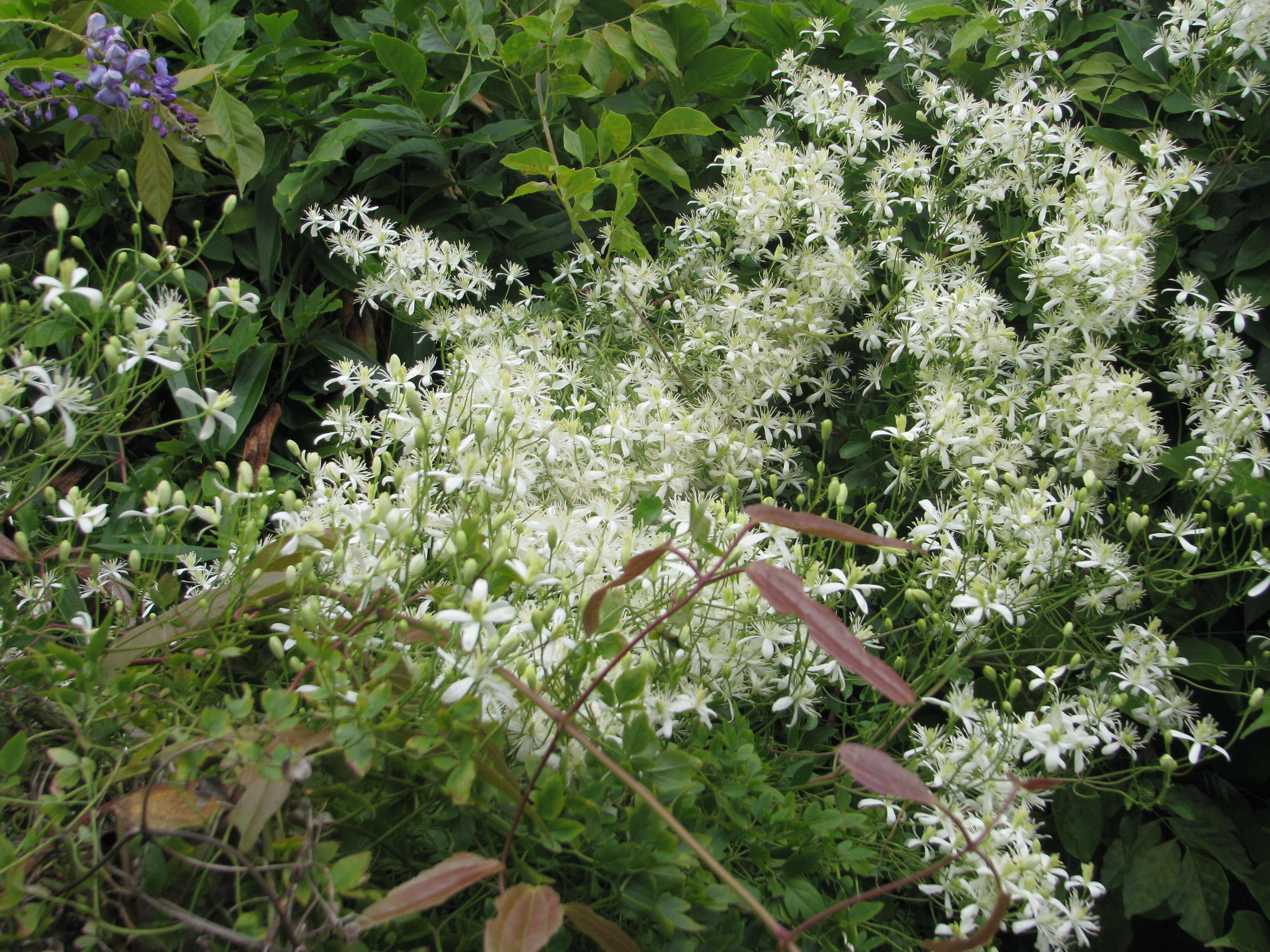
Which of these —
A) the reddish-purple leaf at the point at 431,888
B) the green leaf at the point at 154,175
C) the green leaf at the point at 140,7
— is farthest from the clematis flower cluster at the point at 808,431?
the green leaf at the point at 140,7

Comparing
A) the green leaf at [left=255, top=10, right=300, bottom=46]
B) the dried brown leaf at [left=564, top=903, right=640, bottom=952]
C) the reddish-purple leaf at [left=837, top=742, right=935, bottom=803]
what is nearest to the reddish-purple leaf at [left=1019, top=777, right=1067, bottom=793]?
the reddish-purple leaf at [left=837, top=742, right=935, bottom=803]

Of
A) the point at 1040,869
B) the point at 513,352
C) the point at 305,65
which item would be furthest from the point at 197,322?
the point at 1040,869

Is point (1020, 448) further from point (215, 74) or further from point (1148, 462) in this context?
point (215, 74)

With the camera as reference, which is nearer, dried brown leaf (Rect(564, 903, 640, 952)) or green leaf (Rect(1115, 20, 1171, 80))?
dried brown leaf (Rect(564, 903, 640, 952))

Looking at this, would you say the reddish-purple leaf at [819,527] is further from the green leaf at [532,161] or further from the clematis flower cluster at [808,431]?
the green leaf at [532,161]

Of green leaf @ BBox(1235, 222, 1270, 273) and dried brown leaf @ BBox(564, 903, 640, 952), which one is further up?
green leaf @ BBox(1235, 222, 1270, 273)

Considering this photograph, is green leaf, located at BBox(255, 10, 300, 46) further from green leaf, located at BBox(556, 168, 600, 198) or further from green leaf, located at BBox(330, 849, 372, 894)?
green leaf, located at BBox(330, 849, 372, 894)
